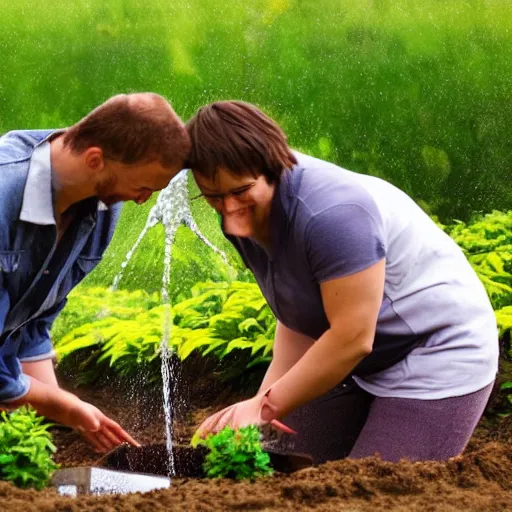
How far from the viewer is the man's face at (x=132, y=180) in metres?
2.86

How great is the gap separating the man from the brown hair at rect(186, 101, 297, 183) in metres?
0.05

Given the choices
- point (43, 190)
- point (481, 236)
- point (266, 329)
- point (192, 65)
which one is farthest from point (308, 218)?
point (192, 65)

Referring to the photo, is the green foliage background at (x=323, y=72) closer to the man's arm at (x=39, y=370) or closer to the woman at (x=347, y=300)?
the man's arm at (x=39, y=370)

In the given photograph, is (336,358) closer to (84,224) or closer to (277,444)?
(277,444)

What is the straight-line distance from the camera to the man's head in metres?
2.79

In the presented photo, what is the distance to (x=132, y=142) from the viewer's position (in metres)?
2.81

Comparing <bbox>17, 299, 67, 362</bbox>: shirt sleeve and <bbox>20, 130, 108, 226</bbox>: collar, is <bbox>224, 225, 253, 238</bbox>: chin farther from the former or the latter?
<bbox>17, 299, 67, 362</bbox>: shirt sleeve

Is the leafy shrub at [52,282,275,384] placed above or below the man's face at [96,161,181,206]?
below

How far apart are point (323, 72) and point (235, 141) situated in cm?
441

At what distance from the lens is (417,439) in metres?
3.13

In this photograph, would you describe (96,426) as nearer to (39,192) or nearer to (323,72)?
(39,192)

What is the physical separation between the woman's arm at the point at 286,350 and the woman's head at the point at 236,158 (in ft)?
1.82

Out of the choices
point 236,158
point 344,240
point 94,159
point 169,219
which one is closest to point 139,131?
point 94,159

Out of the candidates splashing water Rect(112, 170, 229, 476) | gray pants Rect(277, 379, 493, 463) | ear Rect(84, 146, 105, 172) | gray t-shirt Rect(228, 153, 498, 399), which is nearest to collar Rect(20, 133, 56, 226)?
ear Rect(84, 146, 105, 172)
